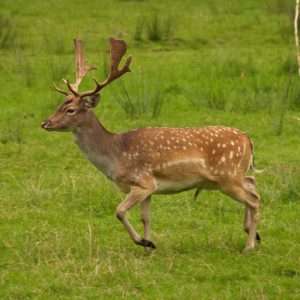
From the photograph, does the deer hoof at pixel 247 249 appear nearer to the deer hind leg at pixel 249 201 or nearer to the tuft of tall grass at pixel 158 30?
the deer hind leg at pixel 249 201

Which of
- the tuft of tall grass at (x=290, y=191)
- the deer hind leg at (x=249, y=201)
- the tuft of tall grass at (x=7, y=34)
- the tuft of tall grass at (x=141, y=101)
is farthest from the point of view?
the tuft of tall grass at (x=7, y=34)

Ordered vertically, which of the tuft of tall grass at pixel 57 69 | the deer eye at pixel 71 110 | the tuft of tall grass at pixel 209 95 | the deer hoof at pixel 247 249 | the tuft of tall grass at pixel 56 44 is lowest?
the tuft of tall grass at pixel 56 44

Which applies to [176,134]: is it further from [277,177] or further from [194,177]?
[277,177]

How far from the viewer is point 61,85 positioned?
12391mm

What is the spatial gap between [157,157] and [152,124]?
3.93 m

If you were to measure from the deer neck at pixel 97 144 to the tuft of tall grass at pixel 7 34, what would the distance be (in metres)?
7.43

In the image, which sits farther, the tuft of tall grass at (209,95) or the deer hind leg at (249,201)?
the tuft of tall grass at (209,95)

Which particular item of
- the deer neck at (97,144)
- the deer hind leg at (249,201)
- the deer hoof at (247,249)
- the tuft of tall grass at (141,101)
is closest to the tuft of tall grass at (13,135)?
the tuft of tall grass at (141,101)

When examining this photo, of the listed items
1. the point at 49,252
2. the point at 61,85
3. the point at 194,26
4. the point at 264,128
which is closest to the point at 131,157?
the point at 49,252

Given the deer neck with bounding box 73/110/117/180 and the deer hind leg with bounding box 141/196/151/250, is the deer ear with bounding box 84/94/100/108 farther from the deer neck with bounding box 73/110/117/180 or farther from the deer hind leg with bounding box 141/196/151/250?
the deer hind leg with bounding box 141/196/151/250

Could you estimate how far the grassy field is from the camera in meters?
6.51

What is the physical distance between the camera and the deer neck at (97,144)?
7.07m

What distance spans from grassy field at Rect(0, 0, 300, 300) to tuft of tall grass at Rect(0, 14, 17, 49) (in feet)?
0.05

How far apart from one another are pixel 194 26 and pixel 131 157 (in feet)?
29.6
